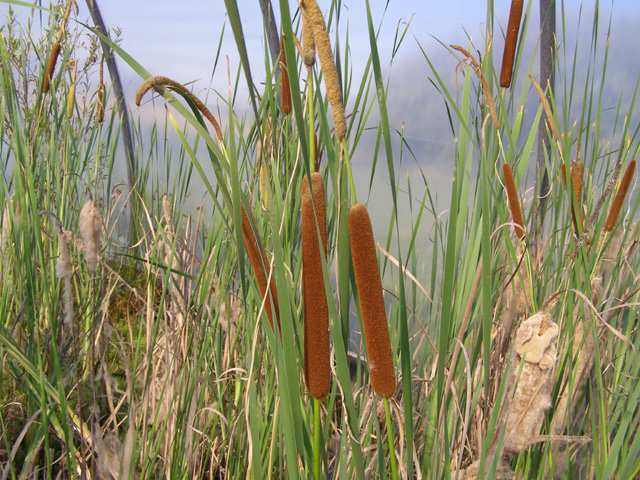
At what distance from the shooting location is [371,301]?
1.76ft

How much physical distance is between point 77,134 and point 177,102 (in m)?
1.24

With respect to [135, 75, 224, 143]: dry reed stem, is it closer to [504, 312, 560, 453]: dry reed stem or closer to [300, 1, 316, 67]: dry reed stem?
[300, 1, 316, 67]: dry reed stem

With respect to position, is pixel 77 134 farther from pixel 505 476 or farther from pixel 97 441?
pixel 505 476

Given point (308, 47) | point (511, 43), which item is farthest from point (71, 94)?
point (308, 47)

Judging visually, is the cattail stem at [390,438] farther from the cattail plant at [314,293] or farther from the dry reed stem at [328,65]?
the dry reed stem at [328,65]

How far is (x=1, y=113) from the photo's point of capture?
1.25 m

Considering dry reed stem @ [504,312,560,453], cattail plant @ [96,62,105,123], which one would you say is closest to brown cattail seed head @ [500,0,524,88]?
dry reed stem @ [504,312,560,453]

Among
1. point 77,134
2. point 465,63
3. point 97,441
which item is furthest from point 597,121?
point 77,134

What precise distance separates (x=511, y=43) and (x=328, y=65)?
60 cm

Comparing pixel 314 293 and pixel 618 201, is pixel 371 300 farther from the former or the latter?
pixel 618 201

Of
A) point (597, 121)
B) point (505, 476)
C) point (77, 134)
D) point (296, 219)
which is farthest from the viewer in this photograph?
point (77, 134)

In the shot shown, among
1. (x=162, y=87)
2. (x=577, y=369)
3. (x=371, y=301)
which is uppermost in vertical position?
(x=162, y=87)

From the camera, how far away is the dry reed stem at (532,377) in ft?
2.08

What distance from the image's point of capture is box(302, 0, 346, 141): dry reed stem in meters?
0.50
